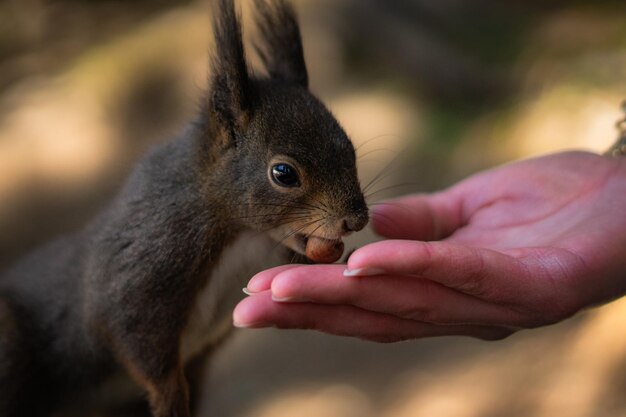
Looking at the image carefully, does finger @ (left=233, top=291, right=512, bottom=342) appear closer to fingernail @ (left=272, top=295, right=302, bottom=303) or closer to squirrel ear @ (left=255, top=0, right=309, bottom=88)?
fingernail @ (left=272, top=295, right=302, bottom=303)

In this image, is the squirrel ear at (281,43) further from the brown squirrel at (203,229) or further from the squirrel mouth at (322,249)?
the squirrel mouth at (322,249)

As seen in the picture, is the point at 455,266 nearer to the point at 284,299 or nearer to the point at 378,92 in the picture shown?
the point at 284,299

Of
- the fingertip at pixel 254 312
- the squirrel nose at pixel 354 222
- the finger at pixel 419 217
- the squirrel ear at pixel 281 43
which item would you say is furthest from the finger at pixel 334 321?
the squirrel ear at pixel 281 43

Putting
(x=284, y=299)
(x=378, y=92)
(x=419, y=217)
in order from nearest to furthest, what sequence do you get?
(x=284, y=299) < (x=419, y=217) < (x=378, y=92)

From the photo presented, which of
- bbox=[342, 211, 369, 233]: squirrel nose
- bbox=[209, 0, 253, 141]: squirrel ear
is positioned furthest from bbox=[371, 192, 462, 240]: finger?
bbox=[209, 0, 253, 141]: squirrel ear

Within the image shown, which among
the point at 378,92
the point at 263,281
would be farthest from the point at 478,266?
the point at 378,92

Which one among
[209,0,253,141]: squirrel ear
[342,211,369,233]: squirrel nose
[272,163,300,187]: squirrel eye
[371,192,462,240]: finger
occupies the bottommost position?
[371,192,462,240]: finger
